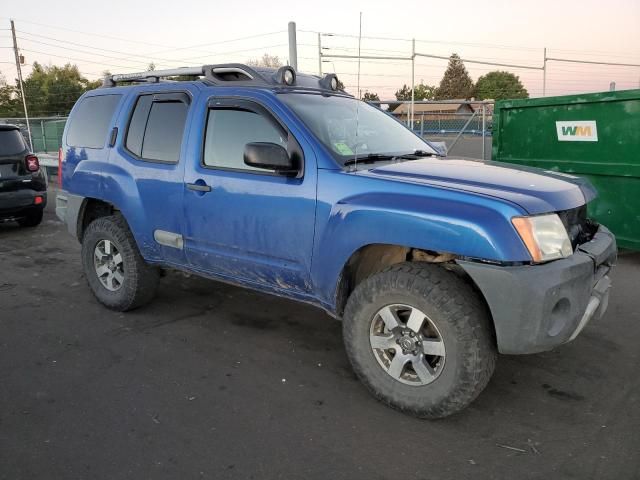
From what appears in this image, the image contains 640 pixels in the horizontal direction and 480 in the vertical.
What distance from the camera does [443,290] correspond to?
2.85 m

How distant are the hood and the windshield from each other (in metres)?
0.28

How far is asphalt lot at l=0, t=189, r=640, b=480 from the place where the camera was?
2.64m

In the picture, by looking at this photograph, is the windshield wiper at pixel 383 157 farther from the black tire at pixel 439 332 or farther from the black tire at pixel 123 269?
the black tire at pixel 123 269

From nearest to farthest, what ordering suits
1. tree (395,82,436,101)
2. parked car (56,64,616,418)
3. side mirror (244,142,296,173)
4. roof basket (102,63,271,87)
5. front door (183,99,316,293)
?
1. parked car (56,64,616,418)
2. side mirror (244,142,296,173)
3. front door (183,99,316,293)
4. roof basket (102,63,271,87)
5. tree (395,82,436,101)

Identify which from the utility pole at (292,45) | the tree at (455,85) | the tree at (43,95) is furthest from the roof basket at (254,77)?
the tree at (455,85)

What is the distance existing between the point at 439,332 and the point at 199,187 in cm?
200

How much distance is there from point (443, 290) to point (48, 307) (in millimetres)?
3783

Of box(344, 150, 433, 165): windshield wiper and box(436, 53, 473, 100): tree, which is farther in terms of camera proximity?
box(436, 53, 473, 100): tree

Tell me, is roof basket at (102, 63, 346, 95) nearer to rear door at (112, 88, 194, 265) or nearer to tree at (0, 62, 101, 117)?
rear door at (112, 88, 194, 265)

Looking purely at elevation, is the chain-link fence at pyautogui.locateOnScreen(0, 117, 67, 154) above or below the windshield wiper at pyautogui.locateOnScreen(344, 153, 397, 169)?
above

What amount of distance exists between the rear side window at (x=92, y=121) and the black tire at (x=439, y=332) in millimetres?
2919

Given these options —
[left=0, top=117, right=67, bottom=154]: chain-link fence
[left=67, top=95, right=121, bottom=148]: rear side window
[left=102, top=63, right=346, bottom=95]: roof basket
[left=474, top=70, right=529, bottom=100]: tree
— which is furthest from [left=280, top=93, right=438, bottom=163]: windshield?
[left=474, top=70, right=529, bottom=100]: tree

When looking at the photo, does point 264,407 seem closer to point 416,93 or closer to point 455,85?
point 416,93

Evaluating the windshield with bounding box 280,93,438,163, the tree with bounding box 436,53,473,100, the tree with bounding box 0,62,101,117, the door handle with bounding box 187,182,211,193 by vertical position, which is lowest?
the door handle with bounding box 187,182,211,193
